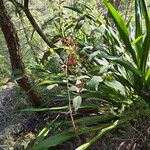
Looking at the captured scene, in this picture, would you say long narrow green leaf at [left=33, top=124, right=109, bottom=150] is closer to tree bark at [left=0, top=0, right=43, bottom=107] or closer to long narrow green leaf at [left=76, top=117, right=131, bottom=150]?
long narrow green leaf at [left=76, top=117, right=131, bottom=150]

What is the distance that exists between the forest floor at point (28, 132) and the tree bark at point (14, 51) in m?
0.21

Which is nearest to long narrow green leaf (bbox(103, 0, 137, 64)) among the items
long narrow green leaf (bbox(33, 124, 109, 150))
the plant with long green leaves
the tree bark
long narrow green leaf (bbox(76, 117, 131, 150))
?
the plant with long green leaves

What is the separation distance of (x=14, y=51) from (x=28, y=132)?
702 millimetres

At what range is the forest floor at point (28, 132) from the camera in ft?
8.66

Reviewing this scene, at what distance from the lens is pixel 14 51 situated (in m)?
2.94

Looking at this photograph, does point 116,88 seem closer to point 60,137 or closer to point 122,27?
point 122,27

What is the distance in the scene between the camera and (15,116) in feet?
11.4

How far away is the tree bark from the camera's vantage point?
278cm

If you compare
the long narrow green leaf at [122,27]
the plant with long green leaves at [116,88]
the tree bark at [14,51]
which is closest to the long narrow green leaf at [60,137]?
the plant with long green leaves at [116,88]

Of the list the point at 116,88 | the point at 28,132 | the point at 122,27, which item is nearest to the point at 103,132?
the point at 116,88

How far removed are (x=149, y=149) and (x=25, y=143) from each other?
990 millimetres

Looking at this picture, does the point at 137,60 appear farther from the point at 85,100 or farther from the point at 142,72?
the point at 85,100

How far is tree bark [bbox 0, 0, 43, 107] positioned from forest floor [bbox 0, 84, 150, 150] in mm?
206

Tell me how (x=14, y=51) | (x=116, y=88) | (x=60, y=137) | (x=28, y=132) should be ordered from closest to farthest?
(x=116, y=88) → (x=60, y=137) → (x=14, y=51) → (x=28, y=132)
